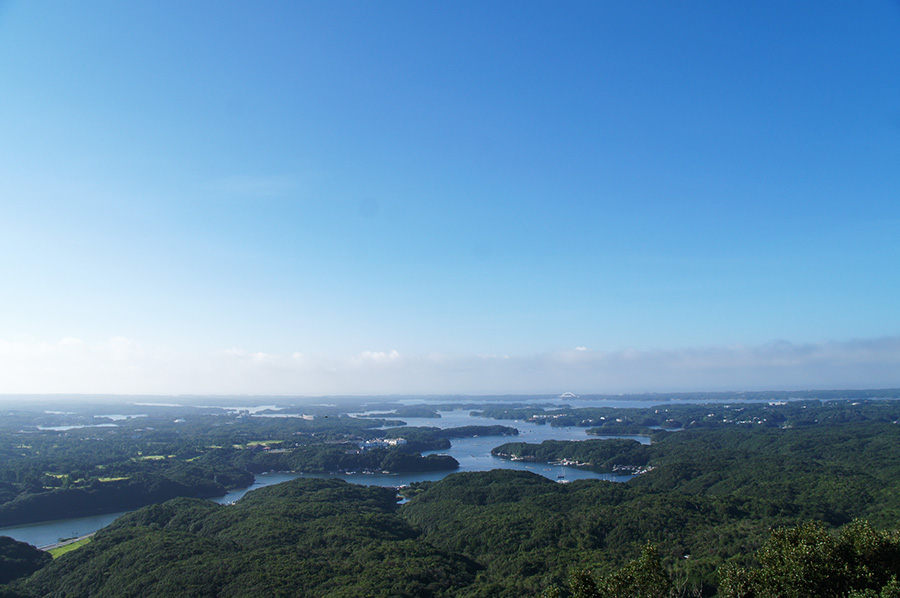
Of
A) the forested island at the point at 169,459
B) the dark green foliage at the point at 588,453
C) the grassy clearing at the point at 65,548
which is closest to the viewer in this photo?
the grassy clearing at the point at 65,548

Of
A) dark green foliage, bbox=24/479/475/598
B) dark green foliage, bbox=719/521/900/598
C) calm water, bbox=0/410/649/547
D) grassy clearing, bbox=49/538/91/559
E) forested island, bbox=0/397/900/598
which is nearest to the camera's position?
dark green foliage, bbox=719/521/900/598

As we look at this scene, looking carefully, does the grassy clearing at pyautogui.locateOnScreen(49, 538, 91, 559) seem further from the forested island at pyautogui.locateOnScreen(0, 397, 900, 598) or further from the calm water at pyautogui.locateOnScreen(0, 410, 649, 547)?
the calm water at pyautogui.locateOnScreen(0, 410, 649, 547)

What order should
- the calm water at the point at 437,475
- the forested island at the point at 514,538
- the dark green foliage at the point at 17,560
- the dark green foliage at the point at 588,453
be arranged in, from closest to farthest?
the forested island at the point at 514,538
the dark green foliage at the point at 17,560
the calm water at the point at 437,475
the dark green foliage at the point at 588,453

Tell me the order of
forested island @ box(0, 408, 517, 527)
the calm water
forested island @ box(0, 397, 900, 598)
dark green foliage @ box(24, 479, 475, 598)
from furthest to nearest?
forested island @ box(0, 408, 517, 527) < the calm water < dark green foliage @ box(24, 479, 475, 598) < forested island @ box(0, 397, 900, 598)

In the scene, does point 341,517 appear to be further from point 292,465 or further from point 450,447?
point 450,447

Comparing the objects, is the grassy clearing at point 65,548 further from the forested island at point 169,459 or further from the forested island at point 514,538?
the forested island at point 169,459

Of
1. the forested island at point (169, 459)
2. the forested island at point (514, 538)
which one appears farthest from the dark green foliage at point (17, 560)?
the forested island at point (169, 459)

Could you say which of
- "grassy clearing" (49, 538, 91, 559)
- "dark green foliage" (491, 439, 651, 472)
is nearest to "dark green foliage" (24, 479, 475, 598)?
"grassy clearing" (49, 538, 91, 559)

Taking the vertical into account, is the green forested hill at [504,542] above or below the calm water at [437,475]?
above
